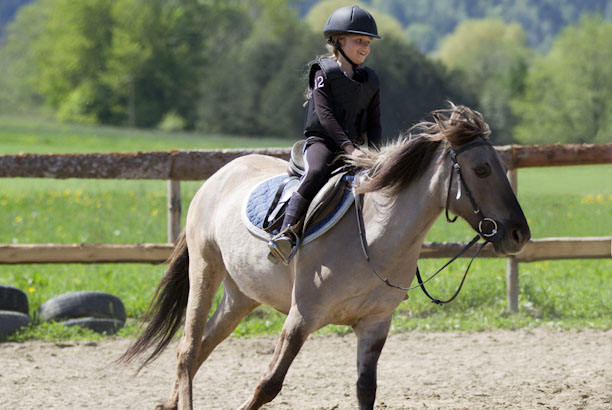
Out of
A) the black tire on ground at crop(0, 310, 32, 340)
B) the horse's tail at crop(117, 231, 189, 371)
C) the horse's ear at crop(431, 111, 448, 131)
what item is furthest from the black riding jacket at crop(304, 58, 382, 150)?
the black tire on ground at crop(0, 310, 32, 340)

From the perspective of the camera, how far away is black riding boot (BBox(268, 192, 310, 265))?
4012mm

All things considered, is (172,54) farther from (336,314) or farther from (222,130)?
(336,314)

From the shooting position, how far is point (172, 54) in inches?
2148

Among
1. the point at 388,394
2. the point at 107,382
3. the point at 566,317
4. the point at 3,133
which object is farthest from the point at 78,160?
the point at 3,133

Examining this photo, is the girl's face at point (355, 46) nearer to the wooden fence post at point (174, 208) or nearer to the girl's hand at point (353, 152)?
the girl's hand at point (353, 152)

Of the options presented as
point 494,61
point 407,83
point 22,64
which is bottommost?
point 22,64

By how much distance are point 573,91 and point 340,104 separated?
45.3 meters

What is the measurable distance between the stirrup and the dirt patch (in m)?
1.45

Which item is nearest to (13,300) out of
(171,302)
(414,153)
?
(171,302)

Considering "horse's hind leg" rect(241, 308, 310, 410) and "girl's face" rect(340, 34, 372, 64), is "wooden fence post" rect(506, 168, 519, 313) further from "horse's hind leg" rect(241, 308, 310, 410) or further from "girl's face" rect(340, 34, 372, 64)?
"horse's hind leg" rect(241, 308, 310, 410)

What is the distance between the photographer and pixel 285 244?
4.01 metres

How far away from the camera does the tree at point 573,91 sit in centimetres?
4506

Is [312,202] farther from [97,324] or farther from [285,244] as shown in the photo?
[97,324]

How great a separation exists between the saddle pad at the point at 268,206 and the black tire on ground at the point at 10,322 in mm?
3531
